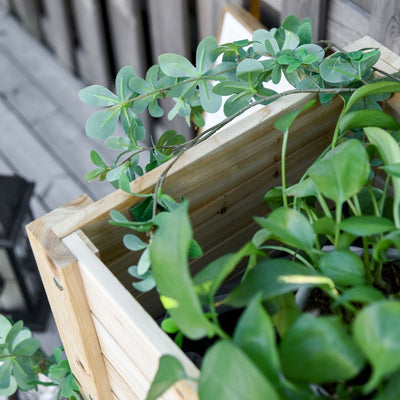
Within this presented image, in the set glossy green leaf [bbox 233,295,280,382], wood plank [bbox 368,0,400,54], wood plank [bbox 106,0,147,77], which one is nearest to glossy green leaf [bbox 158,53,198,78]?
glossy green leaf [bbox 233,295,280,382]

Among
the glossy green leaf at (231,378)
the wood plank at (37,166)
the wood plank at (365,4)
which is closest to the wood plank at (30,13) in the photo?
the wood plank at (37,166)

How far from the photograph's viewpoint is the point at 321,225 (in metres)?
0.52

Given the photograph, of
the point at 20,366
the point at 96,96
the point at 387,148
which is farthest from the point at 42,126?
the point at 387,148

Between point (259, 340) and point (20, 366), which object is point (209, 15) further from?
point (259, 340)

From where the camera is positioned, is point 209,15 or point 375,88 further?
point 209,15

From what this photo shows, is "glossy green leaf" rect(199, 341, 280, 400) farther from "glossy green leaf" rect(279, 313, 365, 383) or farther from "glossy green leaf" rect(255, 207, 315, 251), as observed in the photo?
"glossy green leaf" rect(255, 207, 315, 251)

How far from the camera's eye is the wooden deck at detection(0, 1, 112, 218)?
190 centimetres

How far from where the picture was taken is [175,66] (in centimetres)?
66

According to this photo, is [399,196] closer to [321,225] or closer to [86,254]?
[321,225]

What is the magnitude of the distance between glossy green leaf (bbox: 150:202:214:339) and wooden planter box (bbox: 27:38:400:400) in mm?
68

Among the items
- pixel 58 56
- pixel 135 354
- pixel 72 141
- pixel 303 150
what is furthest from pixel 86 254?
pixel 58 56

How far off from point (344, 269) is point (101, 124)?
311mm

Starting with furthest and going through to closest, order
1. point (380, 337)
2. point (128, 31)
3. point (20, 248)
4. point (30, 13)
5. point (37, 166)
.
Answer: point (30, 13) < point (37, 166) < point (128, 31) < point (20, 248) < point (380, 337)

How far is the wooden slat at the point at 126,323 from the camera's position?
48 cm
